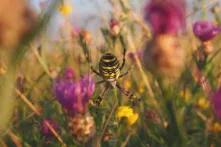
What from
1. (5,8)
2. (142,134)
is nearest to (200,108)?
(142,134)

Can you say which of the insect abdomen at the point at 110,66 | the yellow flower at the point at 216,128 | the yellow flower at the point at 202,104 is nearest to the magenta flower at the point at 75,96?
the insect abdomen at the point at 110,66

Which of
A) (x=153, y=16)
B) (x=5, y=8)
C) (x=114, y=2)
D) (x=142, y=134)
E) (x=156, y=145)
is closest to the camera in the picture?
(x=5, y=8)

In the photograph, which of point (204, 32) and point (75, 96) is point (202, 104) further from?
point (75, 96)

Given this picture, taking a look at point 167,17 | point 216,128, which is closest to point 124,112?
point 216,128

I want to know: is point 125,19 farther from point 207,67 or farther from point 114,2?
point 207,67

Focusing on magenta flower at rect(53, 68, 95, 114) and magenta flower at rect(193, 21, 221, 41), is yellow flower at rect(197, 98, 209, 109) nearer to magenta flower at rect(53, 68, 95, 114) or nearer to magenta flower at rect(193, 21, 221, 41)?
magenta flower at rect(193, 21, 221, 41)

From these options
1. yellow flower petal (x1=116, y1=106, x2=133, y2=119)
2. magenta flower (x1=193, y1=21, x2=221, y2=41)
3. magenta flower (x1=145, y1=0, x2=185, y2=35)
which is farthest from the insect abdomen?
magenta flower (x1=193, y1=21, x2=221, y2=41)
